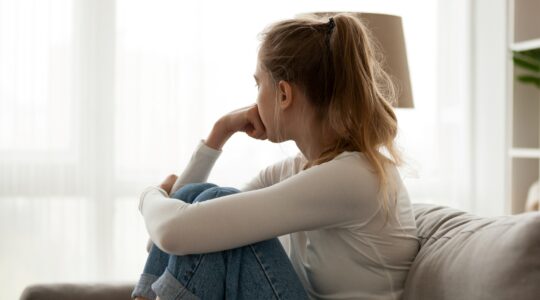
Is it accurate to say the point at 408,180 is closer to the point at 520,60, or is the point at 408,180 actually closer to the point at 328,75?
the point at 520,60

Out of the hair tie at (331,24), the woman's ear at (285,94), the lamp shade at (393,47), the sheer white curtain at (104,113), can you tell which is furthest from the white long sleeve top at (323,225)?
the sheer white curtain at (104,113)

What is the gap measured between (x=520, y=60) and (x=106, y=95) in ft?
5.96

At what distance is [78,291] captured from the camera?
2057mm

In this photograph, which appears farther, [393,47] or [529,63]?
[529,63]

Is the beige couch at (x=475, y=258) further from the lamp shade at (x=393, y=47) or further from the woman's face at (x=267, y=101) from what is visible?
the lamp shade at (x=393, y=47)

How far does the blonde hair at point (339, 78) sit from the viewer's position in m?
1.56

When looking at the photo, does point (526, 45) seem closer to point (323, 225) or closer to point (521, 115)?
point (521, 115)

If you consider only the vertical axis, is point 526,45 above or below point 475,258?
above

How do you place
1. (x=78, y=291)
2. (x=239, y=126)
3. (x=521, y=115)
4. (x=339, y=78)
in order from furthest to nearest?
1. (x=521, y=115)
2. (x=78, y=291)
3. (x=239, y=126)
4. (x=339, y=78)

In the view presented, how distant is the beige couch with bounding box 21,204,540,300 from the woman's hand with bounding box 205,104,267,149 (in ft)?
1.45

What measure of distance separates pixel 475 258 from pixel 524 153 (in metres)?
2.18

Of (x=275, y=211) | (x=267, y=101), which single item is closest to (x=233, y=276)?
(x=275, y=211)

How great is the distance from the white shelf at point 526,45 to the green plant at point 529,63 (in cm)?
2

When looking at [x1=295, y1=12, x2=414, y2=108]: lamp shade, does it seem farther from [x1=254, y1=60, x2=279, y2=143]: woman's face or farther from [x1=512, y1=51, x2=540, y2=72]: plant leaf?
[x1=512, y1=51, x2=540, y2=72]: plant leaf
